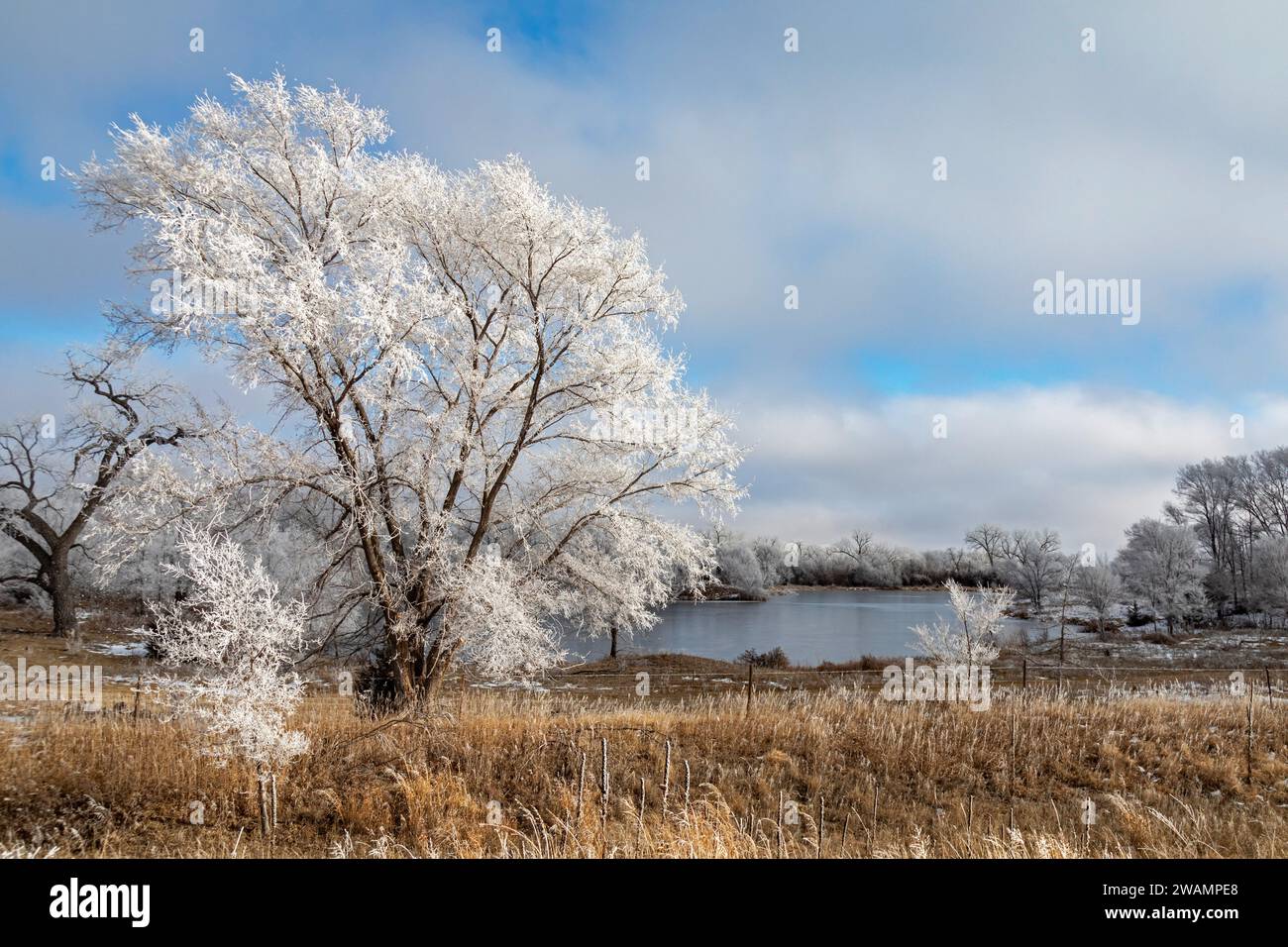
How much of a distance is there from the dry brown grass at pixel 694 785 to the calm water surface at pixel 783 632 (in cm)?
1564

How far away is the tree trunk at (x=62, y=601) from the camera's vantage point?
1106 inches

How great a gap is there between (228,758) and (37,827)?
180 cm

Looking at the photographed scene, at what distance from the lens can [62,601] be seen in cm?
3014

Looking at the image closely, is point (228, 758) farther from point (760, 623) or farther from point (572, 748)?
point (760, 623)

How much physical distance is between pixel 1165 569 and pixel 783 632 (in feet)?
106

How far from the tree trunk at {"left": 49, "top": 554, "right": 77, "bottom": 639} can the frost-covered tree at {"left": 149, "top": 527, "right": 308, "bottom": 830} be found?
83.3 ft

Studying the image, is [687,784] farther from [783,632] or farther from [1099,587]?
[1099,587]

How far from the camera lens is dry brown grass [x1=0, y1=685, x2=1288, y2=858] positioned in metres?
6.84
